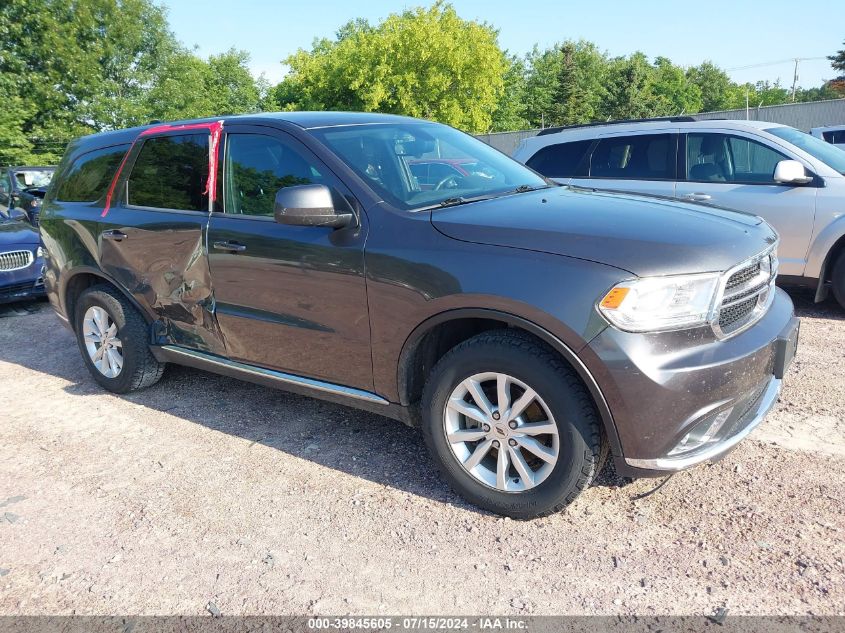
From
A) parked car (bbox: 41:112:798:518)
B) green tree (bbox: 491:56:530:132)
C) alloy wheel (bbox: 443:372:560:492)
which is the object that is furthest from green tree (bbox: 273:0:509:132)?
alloy wheel (bbox: 443:372:560:492)

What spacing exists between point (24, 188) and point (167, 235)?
9317 millimetres

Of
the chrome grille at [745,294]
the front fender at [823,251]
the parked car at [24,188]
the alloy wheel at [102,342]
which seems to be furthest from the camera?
the parked car at [24,188]

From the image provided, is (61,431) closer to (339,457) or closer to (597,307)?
(339,457)

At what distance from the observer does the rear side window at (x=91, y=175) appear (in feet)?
14.5

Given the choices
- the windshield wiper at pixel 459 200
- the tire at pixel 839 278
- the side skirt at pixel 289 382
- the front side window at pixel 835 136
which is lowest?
the tire at pixel 839 278

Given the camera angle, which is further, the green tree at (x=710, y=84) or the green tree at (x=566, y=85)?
the green tree at (x=710, y=84)

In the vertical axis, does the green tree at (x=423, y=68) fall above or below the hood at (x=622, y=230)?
above

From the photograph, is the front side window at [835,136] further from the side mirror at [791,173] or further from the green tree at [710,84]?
the green tree at [710,84]

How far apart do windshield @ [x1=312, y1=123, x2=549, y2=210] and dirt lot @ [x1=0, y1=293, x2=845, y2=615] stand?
1401 millimetres

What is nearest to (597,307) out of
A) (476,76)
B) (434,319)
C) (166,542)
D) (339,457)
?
(434,319)

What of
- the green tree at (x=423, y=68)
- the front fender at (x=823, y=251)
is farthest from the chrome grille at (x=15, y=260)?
the green tree at (x=423, y=68)

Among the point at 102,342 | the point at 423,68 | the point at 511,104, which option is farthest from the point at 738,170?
the point at 511,104

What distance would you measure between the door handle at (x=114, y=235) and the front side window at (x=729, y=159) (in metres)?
5.00

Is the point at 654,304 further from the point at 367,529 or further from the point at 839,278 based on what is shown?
the point at 839,278
